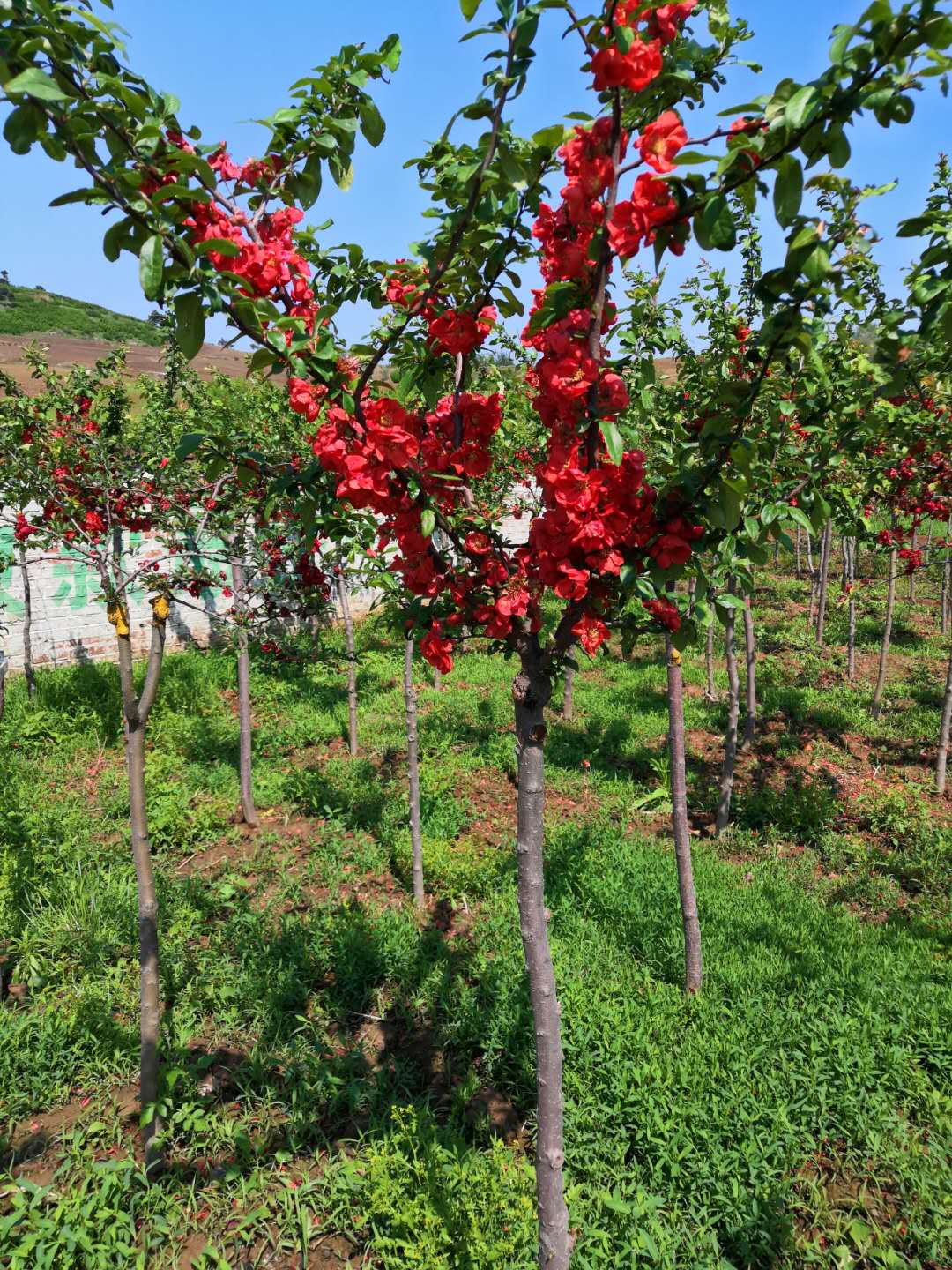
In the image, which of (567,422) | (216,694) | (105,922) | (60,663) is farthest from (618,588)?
(60,663)

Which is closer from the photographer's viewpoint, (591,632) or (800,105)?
(800,105)

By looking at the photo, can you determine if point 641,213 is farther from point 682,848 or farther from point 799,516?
point 682,848

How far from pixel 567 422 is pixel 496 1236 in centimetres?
278

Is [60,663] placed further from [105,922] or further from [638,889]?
[638,889]

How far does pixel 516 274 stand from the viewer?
1.75 metres

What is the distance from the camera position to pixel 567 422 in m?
1.57

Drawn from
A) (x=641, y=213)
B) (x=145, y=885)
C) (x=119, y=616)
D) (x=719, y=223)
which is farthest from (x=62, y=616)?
(x=719, y=223)

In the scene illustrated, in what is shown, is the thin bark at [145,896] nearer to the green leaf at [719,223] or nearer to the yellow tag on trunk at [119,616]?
the yellow tag on trunk at [119,616]

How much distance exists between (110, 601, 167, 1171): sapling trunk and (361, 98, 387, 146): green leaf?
202 centimetres

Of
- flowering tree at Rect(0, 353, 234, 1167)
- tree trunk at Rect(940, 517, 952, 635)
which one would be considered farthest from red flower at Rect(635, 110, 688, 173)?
tree trunk at Rect(940, 517, 952, 635)

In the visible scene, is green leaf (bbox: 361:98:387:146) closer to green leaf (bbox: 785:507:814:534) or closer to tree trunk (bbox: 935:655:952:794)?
green leaf (bbox: 785:507:814:534)

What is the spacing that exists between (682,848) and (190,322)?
356 centimetres

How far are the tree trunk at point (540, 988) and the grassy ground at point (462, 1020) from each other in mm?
619

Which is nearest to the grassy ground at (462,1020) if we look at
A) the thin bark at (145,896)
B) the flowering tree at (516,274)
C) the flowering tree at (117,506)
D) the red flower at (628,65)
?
the thin bark at (145,896)
